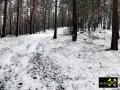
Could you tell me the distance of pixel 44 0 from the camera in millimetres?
52000

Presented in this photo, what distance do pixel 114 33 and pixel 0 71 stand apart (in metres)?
10.1

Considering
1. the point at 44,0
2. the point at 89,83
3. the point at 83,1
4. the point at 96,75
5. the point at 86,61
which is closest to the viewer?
the point at 89,83

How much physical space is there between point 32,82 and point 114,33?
30.4ft

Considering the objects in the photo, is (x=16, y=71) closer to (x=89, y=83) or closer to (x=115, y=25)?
(x=89, y=83)

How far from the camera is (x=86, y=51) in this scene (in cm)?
1802

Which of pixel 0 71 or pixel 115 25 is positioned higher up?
pixel 115 25

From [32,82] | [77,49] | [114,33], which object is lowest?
[32,82]

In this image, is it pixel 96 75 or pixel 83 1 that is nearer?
pixel 96 75

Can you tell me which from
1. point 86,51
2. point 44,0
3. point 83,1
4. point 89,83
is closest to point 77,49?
point 86,51

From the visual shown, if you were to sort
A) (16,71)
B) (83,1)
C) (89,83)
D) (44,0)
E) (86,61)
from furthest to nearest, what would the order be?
(44,0)
(83,1)
(86,61)
(16,71)
(89,83)

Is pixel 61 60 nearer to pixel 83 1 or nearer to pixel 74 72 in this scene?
pixel 74 72

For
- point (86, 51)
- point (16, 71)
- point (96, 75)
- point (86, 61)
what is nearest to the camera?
point (96, 75)

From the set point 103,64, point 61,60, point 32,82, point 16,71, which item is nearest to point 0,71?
point 16,71

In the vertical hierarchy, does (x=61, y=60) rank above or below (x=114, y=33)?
below
